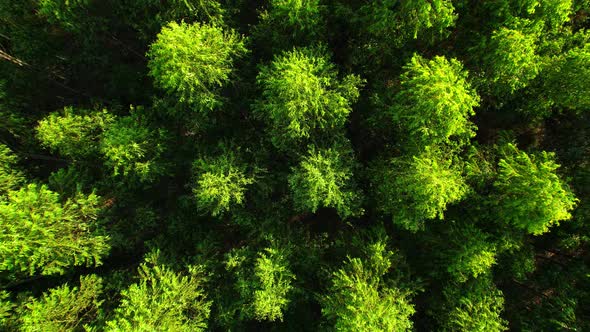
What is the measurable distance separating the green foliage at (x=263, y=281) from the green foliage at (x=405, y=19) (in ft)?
45.0

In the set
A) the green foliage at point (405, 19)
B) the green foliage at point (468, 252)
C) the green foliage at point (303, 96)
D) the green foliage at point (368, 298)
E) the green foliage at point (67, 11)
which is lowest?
the green foliage at point (368, 298)

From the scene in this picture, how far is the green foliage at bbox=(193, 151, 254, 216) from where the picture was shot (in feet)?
54.9

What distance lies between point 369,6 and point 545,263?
20683 millimetres

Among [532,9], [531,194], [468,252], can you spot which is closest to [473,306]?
[468,252]

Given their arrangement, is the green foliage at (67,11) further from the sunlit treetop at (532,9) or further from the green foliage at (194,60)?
the sunlit treetop at (532,9)

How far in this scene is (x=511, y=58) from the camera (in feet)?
49.3

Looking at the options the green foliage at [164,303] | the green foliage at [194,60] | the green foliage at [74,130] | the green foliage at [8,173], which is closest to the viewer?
the green foliage at [194,60]

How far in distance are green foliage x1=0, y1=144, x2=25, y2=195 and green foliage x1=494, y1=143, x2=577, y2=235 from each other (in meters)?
28.1

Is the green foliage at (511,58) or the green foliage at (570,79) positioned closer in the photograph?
the green foliage at (511,58)

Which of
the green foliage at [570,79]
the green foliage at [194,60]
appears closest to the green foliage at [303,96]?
the green foliage at [194,60]

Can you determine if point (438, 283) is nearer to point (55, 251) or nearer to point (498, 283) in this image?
point (498, 283)

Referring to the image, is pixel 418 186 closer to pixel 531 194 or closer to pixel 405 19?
pixel 531 194

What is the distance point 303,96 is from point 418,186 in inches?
290

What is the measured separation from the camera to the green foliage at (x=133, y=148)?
1758cm
